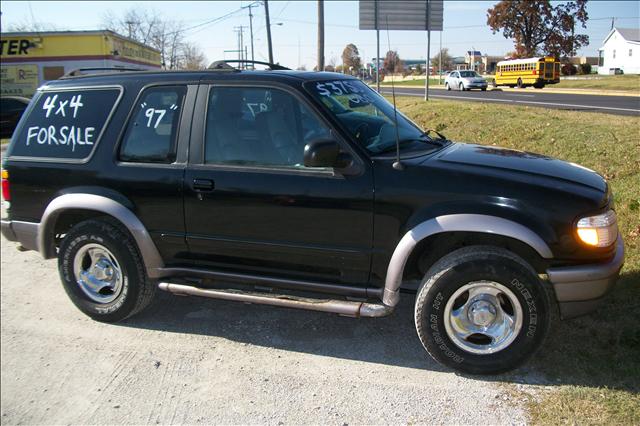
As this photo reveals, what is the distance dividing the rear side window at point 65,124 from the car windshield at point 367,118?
1.65 metres

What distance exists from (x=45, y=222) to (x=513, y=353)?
352 cm

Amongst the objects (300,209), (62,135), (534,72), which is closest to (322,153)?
(300,209)

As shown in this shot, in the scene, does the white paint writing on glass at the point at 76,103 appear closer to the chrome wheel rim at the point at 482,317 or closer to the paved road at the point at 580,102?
the chrome wheel rim at the point at 482,317

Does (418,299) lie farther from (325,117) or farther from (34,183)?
(34,183)

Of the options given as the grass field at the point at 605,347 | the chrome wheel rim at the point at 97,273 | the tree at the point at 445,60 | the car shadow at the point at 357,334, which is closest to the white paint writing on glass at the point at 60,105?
the chrome wheel rim at the point at 97,273

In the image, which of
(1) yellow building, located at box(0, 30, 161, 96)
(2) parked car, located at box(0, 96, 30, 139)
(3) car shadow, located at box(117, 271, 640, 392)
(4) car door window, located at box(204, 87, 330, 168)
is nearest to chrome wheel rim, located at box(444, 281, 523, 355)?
(3) car shadow, located at box(117, 271, 640, 392)

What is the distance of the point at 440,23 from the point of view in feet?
49.7

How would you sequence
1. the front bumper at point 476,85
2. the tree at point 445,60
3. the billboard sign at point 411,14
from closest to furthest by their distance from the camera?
the billboard sign at point 411,14 → the front bumper at point 476,85 → the tree at point 445,60

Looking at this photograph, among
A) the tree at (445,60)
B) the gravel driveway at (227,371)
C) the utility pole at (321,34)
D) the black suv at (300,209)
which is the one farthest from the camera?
the tree at (445,60)

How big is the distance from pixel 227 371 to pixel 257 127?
166 centimetres

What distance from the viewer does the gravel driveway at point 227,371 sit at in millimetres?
3088

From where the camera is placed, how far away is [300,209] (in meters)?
3.54

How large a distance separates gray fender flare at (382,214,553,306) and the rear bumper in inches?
112

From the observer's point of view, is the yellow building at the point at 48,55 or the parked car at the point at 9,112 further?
the yellow building at the point at 48,55
